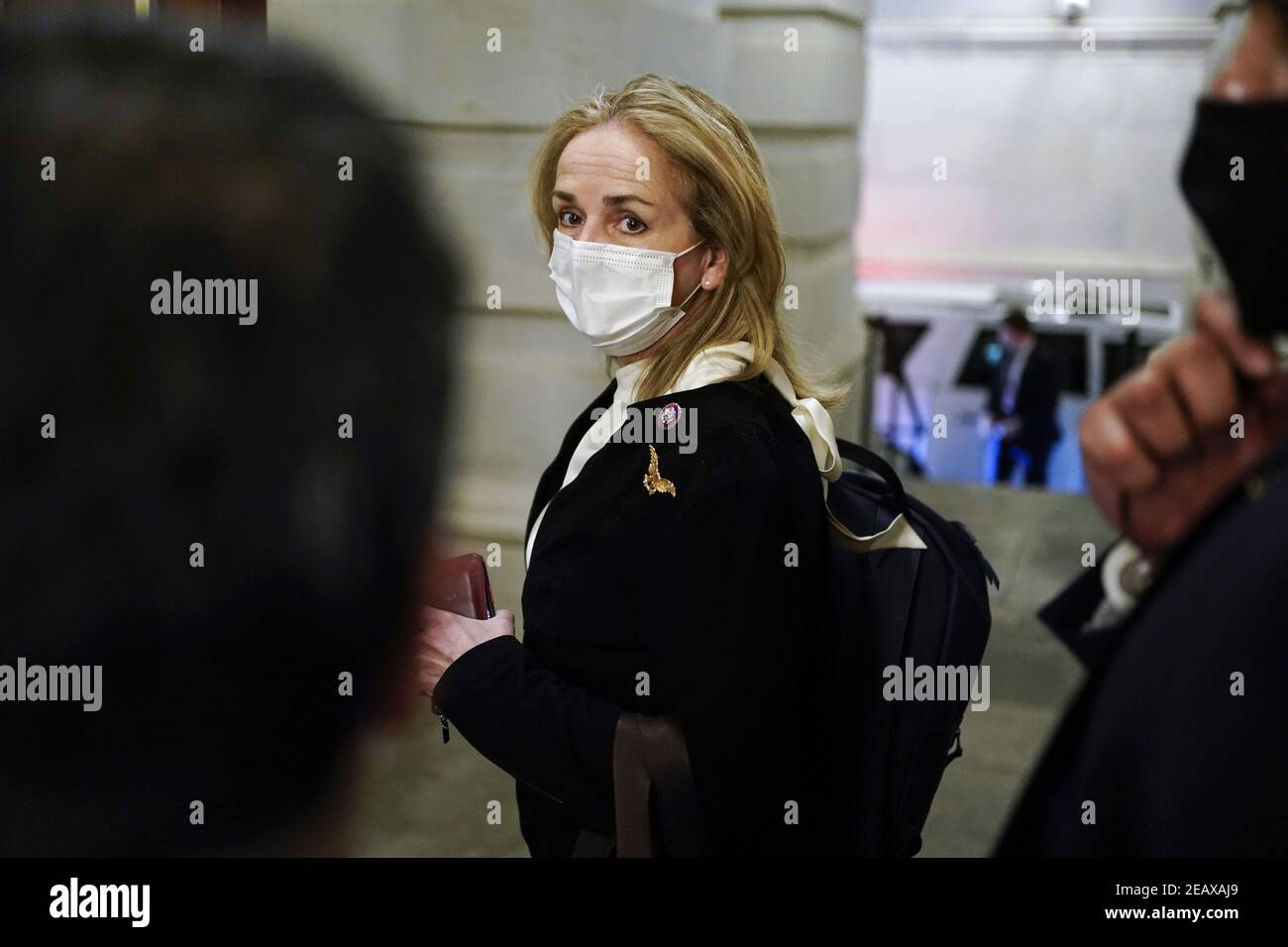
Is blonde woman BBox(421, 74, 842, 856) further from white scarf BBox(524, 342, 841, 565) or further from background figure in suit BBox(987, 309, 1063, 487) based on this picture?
background figure in suit BBox(987, 309, 1063, 487)

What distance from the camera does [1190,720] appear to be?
0.90m

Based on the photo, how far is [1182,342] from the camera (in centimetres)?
105

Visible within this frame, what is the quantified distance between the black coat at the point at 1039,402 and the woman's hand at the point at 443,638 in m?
3.66

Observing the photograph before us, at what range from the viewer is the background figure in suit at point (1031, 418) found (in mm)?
4801

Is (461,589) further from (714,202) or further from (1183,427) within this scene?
(1183,427)

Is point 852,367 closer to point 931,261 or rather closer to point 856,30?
point 856,30

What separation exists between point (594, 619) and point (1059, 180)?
24.7 feet

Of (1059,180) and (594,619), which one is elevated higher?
(1059,180)

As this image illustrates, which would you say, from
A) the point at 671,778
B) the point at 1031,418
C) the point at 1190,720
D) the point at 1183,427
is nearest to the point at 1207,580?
the point at 1190,720

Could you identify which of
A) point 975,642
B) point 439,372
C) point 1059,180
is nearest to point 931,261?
point 1059,180

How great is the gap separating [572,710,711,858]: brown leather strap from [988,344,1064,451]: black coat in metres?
3.66

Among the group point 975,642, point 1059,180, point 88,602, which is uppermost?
point 1059,180

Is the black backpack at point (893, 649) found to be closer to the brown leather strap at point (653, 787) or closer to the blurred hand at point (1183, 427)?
the brown leather strap at point (653, 787)

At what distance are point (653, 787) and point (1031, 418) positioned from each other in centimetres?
377
